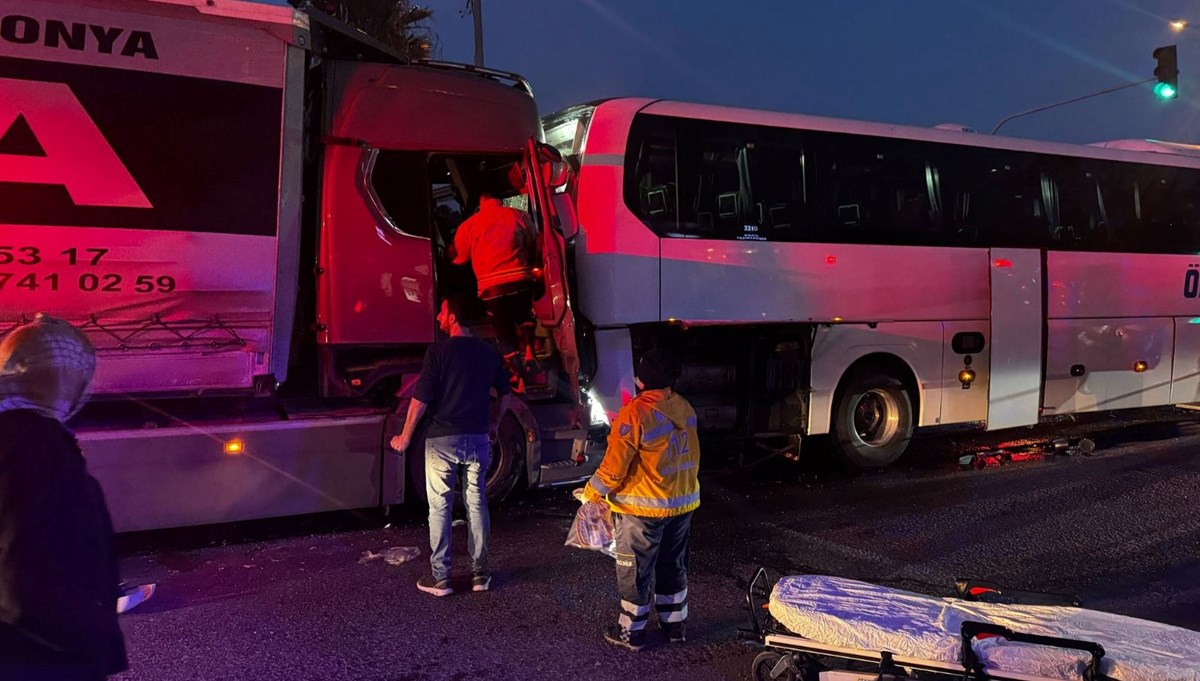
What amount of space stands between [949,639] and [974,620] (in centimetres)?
28

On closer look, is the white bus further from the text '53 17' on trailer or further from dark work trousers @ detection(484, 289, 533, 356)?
the text '53 17' on trailer

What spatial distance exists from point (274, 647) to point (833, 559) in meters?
3.59

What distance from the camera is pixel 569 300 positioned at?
6.43m

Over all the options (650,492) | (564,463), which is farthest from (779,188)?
(650,492)

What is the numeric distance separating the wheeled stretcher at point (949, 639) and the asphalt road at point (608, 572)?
2.25 feet

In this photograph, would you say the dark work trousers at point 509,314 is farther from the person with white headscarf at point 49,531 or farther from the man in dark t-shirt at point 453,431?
the person with white headscarf at point 49,531

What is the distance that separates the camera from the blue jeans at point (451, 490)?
189 inches

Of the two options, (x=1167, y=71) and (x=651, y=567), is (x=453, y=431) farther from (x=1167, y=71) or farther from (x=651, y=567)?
(x=1167, y=71)

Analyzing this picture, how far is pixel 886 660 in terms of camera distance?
3.11 metres

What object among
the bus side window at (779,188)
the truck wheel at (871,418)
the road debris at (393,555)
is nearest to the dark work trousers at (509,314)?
the road debris at (393,555)

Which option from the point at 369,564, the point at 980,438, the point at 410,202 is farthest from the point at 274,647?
the point at 980,438

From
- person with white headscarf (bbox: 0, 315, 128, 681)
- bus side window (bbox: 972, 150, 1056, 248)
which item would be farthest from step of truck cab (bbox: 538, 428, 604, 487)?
bus side window (bbox: 972, 150, 1056, 248)

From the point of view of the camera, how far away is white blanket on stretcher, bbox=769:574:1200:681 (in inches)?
117

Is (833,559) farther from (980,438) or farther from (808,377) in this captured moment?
(980,438)
